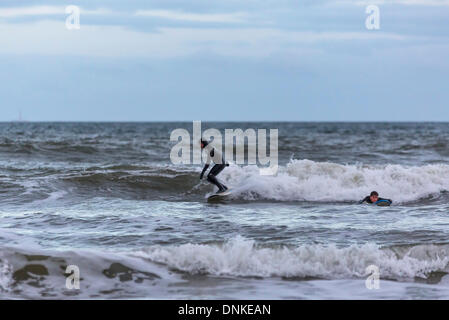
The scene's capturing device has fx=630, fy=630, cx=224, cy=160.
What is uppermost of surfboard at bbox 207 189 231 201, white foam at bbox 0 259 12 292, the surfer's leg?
the surfer's leg

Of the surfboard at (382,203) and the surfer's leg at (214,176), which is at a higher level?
the surfer's leg at (214,176)

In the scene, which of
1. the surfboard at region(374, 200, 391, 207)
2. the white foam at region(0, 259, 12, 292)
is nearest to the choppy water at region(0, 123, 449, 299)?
the white foam at region(0, 259, 12, 292)

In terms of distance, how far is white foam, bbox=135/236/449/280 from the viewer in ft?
30.3

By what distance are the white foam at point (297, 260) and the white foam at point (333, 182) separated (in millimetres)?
7864

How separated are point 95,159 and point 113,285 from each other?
2052 centimetres

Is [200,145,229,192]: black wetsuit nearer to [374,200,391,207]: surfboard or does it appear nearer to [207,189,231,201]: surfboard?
[207,189,231,201]: surfboard

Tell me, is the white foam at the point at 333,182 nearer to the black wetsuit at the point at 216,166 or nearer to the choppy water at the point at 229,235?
the choppy water at the point at 229,235

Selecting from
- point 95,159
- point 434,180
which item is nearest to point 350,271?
point 434,180

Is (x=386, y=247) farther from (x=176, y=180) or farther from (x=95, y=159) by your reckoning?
(x=95, y=159)

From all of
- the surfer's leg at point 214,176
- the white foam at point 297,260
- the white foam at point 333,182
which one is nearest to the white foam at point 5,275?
the white foam at point 297,260

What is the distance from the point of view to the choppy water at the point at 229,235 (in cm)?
859

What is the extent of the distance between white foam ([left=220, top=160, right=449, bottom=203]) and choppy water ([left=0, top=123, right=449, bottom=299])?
4cm

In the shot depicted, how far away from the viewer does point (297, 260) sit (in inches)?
375

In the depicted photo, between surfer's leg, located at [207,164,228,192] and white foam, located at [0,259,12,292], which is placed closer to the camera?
white foam, located at [0,259,12,292]
